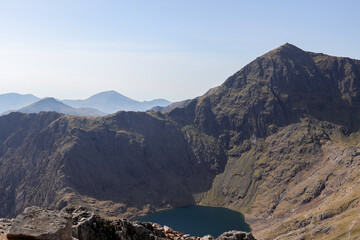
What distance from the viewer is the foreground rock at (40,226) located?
16.7 m

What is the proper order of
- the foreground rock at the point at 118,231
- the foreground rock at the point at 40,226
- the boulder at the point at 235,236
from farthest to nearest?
the boulder at the point at 235,236 < the foreground rock at the point at 118,231 < the foreground rock at the point at 40,226

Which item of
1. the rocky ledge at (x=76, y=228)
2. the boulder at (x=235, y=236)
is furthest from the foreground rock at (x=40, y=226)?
the boulder at (x=235, y=236)

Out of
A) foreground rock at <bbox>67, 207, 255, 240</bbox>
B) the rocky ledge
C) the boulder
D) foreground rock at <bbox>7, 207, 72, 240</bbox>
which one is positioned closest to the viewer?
foreground rock at <bbox>7, 207, 72, 240</bbox>

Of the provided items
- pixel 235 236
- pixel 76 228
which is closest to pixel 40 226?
pixel 76 228

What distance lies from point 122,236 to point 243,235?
18045mm

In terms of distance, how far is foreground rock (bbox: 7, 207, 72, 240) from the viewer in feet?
54.7

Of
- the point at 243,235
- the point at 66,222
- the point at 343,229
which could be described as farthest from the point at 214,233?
the point at 66,222

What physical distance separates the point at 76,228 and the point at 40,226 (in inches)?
732

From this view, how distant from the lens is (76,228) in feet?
112

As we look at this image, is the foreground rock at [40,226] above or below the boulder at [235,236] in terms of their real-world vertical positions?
above

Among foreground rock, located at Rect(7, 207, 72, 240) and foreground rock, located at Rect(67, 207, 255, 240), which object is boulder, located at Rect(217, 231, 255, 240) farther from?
foreground rock, located at Rect(7, 207, 72, 240)

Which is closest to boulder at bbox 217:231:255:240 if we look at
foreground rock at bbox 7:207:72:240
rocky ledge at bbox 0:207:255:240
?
rocky ledge at bbox 0:207:255:240

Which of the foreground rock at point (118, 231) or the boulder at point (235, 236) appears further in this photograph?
the boulder at point (235, 236)

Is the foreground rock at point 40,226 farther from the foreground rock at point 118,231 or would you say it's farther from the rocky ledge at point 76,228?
the foreground rock at point 118,231
